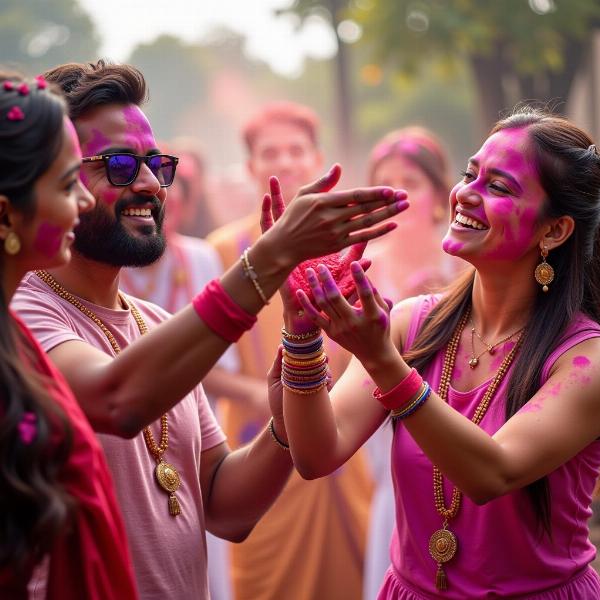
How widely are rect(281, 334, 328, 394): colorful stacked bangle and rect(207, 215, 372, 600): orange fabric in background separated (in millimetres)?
3092

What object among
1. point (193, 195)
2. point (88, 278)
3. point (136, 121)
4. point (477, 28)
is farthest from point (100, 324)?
point (477, 28)

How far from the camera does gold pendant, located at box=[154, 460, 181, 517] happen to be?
2523mm

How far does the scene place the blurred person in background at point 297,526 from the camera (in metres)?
5.50

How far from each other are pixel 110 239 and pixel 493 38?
28.2 ft

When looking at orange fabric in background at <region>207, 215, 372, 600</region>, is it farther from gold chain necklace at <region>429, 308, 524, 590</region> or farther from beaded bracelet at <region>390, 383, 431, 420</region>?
beaded bracelet at <region>390, 383, 431, 420</region>

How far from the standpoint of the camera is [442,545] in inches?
105

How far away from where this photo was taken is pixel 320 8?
12.4m

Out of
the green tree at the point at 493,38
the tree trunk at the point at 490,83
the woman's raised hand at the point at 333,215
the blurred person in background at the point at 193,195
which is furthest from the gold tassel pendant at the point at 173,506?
the tree trunk at the point at 490,83

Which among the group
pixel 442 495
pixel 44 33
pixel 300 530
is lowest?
pixel 300 530

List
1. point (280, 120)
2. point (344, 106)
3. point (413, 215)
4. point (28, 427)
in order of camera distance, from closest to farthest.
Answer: point (28, 427)
point (413, 215)
point (280, 120)
point (344, 106)

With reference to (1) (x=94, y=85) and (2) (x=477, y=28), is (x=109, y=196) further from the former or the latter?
(2) (x=477, y=28)

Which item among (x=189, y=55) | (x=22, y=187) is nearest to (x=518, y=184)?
(x=22, y=187)

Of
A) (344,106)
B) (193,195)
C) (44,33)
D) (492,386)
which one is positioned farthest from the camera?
(44,33)

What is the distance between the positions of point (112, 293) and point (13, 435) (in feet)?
2.71
